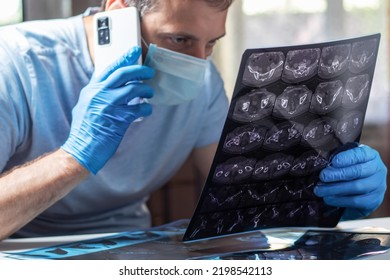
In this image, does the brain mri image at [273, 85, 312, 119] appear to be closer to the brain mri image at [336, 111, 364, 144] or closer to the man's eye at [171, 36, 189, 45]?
the brain mri image at [336, 111, 364, 144]

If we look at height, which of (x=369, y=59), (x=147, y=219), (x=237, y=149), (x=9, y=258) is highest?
(x=369, y=59)

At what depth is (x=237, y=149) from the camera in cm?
85

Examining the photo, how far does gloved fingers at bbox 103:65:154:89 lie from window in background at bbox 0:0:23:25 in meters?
0.24

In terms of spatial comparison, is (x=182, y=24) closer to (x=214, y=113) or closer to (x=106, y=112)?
(x=106, y=112)

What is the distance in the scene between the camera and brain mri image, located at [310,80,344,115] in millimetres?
878

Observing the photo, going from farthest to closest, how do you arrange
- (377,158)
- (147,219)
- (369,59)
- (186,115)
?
(147,219), (186,115), (377,158), (369,59)

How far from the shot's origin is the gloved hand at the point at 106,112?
3.00 ft

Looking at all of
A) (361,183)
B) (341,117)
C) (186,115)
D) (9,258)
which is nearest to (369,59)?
(341,117)

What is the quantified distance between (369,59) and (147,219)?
26.6 inches

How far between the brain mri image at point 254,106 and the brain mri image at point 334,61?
9 centimetres

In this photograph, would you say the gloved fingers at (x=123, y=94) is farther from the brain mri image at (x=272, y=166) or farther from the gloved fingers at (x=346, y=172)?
the gloved fingers at (x=346, y=172)

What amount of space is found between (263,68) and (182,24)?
9.7 inches

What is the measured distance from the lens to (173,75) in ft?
3.42
